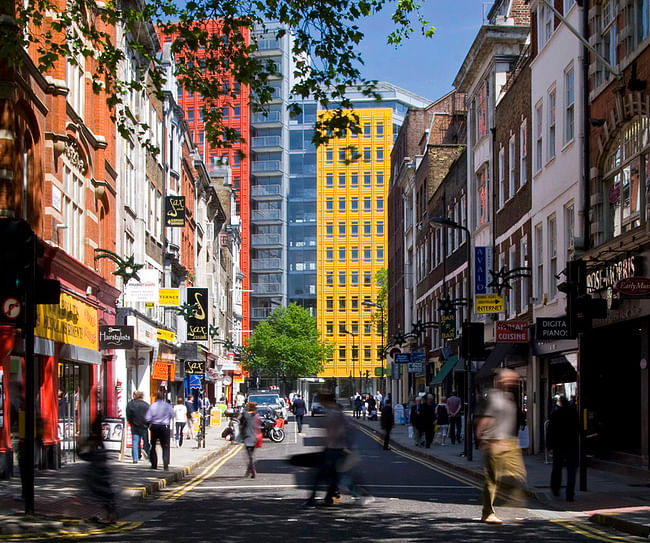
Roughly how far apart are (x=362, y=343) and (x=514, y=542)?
379 feet

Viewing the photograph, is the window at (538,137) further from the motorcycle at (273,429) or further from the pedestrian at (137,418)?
the motorcycle at (273,429)

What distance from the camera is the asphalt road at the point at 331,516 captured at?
12.3m

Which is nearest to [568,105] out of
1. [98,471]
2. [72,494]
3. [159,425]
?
[159,425]

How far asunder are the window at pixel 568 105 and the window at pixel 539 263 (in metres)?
3.62

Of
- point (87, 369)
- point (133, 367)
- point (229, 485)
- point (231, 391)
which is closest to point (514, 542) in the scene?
point (229, 485)

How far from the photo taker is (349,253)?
128 m

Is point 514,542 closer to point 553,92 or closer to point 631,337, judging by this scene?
point 631,337

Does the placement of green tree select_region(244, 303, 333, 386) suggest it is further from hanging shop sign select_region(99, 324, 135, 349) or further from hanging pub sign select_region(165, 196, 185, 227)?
hanging shop sign select_region(99, 324, 135, 349)

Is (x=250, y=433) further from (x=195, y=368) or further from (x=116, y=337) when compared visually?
(x=195, y=368)

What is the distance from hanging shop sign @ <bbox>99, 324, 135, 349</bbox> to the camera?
27.2 m

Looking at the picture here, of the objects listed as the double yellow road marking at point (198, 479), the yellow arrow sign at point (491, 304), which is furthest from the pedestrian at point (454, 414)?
the double yellow road marking at point (198, 479)

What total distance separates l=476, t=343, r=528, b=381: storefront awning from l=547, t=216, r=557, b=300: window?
10.2ft

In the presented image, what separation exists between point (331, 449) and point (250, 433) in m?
6.76

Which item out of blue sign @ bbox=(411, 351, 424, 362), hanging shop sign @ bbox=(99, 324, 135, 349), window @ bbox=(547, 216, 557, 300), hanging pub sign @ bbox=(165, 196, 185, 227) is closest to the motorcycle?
hanging pub sign @ bbox=(165, 196, 185, 227)
